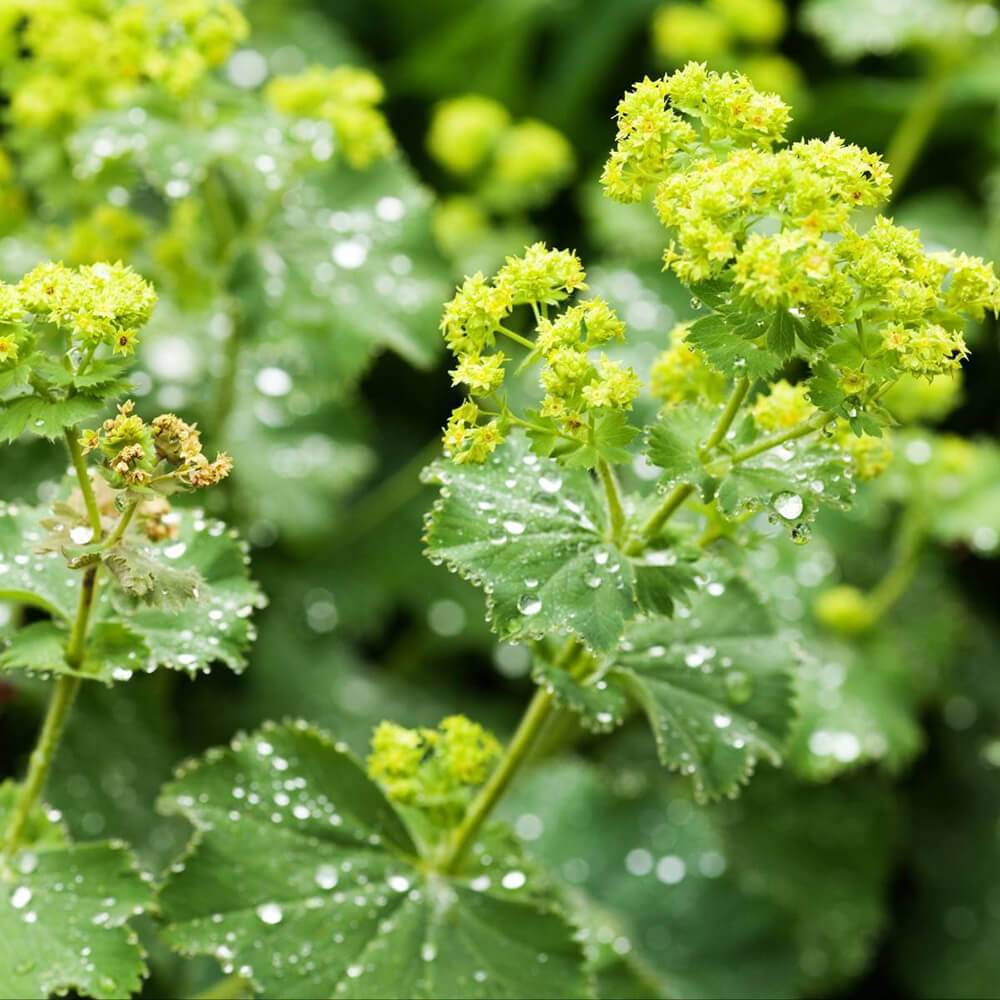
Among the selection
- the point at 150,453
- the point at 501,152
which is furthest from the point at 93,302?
the point at 501,152

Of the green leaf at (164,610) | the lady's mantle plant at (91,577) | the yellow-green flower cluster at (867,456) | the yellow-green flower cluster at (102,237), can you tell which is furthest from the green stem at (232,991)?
the yellow-green flower cluster at (102,237)

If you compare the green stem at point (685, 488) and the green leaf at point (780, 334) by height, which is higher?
the green leaf at point (780, 334)

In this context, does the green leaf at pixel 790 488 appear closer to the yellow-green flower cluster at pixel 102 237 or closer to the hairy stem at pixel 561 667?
the hairy stem at pixel 561 667

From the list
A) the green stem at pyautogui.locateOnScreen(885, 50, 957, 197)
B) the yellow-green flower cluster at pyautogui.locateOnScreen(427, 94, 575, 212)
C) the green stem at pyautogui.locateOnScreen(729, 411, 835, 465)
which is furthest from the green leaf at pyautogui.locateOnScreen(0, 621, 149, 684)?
the green stem at pyautogui.locateOnScreen(885, 50, 957, 197)

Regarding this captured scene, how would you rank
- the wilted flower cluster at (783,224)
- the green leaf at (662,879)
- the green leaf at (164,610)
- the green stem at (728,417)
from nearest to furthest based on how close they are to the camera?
the wilted flower cluster at (783,224), the green stem at (728,417), the green leaf at (164,610), the green leaf at (662,879)

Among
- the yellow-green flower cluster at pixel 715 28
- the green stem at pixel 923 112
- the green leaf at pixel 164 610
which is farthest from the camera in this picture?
the green stem at pixel 923 112

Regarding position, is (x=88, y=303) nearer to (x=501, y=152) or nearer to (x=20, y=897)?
(x=20, y=897)

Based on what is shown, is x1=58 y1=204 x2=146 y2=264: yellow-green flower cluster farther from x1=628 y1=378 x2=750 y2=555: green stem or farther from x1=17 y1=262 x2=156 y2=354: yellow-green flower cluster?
x1=628 y1=378 x2=750 y2=555: green stem
